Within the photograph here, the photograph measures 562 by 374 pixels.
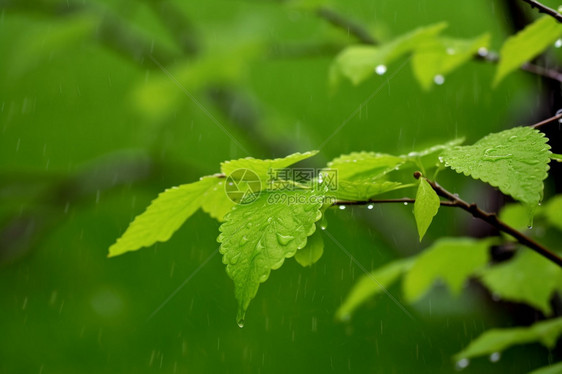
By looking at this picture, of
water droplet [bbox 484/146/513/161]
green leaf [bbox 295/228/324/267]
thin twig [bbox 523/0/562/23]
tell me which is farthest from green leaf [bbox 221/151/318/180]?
thin twig [bbox 523/0/562/23]

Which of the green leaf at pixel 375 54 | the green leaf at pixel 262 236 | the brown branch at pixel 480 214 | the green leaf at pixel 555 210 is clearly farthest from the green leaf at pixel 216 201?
the green leaf at pixel 555 210

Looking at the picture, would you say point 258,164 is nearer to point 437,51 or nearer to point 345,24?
point 437,51

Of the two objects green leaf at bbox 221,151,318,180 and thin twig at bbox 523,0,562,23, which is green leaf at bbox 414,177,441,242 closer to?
green leaf at bbox 221,151,318,180

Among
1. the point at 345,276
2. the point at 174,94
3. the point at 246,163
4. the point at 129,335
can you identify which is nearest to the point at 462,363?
the point at 246,163

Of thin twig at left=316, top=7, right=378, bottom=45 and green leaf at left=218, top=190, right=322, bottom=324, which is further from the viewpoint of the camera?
thin twig at left=316, top=7, right=378, bottom=45

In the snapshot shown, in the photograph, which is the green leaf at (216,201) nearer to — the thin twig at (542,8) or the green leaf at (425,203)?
the green leaf at (425,203)
